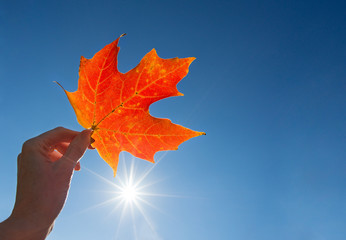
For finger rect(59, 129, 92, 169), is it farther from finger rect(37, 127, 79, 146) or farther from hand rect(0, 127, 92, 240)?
finger rect(37, 127, 79, 146)

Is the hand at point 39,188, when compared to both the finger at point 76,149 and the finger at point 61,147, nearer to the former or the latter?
the finger at point 76,149

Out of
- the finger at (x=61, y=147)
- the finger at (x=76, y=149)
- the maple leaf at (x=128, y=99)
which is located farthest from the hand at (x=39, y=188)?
the maple leaf at (x=128, y=99)

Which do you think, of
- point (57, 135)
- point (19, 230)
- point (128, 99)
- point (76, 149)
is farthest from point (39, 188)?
point (128, 99)

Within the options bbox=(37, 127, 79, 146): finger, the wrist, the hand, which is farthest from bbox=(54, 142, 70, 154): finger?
the wrist

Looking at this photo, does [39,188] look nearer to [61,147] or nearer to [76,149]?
[76,149]

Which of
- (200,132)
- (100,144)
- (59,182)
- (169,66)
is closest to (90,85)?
(100,144)

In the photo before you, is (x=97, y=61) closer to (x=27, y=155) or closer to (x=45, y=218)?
(x=27, y=155)

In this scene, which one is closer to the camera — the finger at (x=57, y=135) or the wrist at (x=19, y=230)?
the wrist at (x=19, y=230)
